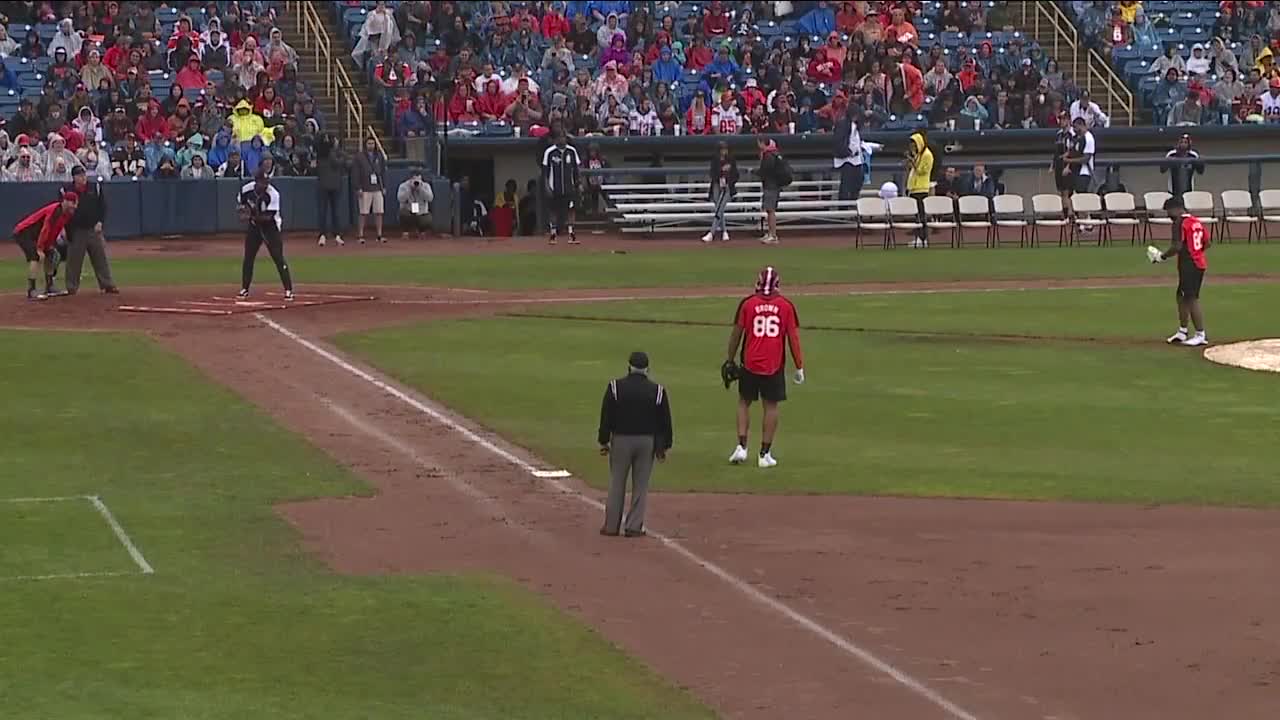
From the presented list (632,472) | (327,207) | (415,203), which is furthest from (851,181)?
(632,472)

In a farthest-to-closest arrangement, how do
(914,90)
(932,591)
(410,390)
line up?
(914,90) → (410,390) → (932,591)

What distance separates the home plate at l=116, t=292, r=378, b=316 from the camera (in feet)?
111

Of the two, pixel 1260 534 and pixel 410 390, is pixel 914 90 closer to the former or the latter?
pixel 410 390

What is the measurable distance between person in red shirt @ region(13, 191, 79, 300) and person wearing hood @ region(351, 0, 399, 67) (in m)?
15.9

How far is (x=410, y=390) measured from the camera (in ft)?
85.8

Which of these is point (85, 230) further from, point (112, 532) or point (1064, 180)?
point (1064, 180)

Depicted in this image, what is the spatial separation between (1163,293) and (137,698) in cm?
2734

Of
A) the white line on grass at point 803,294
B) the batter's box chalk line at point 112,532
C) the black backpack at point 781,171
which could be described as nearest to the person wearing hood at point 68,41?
the black backpack at point 781,171

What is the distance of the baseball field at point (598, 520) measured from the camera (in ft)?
43.5

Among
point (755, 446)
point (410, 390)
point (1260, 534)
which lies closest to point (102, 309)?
point (410, 390)

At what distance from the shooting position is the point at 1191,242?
2909 centimetres

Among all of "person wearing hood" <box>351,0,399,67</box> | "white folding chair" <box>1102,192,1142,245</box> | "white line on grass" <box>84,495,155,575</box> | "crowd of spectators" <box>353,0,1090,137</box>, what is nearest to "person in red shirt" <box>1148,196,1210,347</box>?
"white line on grass" <box>84,495,155,575</box>

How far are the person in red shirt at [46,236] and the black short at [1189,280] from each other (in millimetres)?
16948

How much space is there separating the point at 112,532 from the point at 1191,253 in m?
16.5
